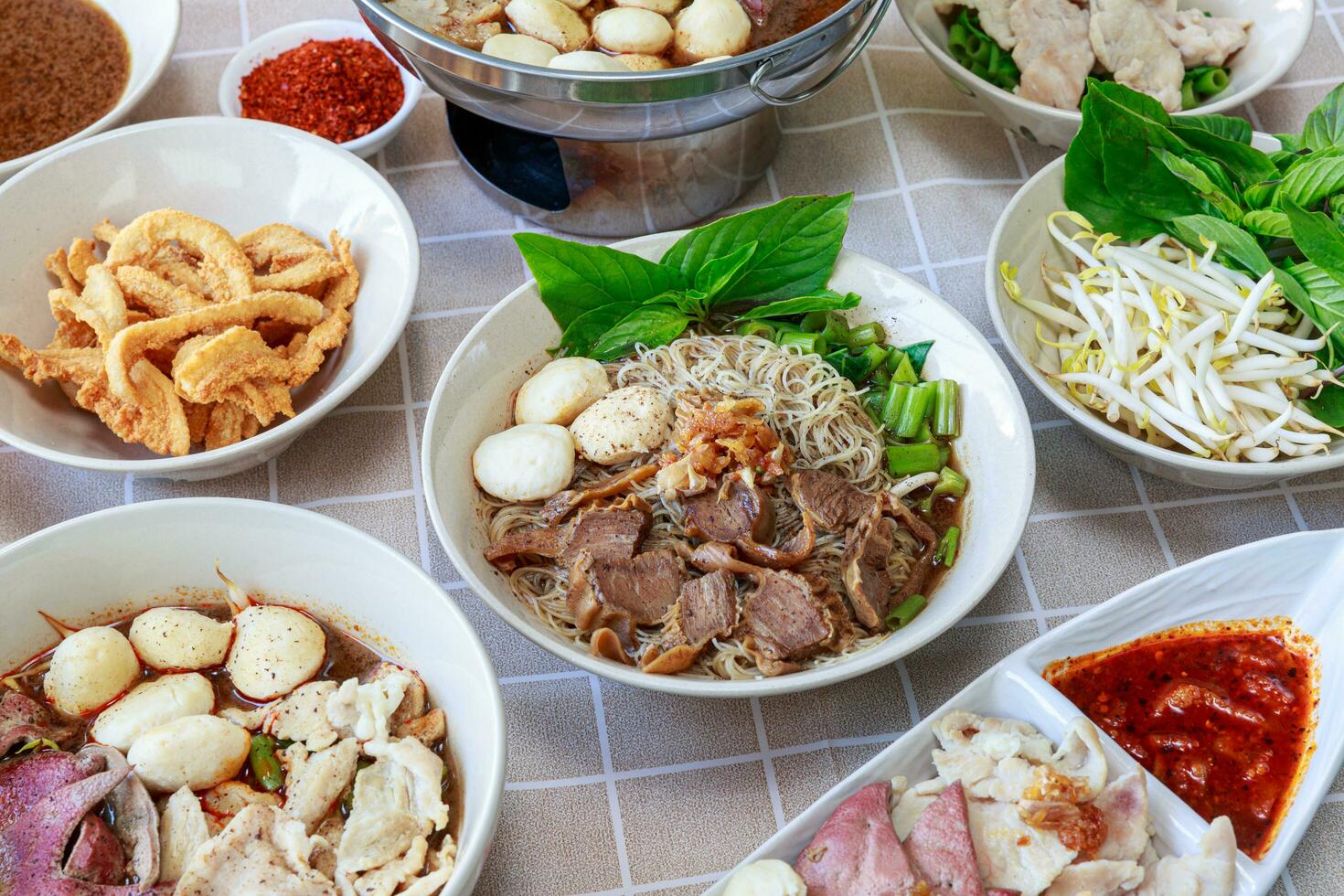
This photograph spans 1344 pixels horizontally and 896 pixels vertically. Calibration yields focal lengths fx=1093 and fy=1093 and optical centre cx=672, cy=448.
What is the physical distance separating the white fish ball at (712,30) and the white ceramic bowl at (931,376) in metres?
0.40

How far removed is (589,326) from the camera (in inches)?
86.3

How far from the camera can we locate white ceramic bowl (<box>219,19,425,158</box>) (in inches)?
101

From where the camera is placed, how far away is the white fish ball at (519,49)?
2.17m

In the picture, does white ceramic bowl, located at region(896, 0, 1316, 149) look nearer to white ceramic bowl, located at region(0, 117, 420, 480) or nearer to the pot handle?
the pot handle

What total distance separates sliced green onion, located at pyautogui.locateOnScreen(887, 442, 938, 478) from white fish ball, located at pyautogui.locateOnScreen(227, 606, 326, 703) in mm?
1099

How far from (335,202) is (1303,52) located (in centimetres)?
259

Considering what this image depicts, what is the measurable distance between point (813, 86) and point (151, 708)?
165 centimetres

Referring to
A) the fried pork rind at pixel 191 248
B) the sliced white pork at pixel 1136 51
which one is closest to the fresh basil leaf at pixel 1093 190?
the sliced white pork at pixel 1136 51

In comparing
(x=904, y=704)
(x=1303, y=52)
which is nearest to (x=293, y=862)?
(x=904, y=704)

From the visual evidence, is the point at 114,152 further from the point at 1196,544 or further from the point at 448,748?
the point at 1196,544

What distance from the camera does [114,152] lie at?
2320mm

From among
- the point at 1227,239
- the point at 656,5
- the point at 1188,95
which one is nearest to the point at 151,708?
the point at 656,5

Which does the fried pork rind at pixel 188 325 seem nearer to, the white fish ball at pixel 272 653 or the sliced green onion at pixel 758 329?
the white fish ball at pixel 272 653

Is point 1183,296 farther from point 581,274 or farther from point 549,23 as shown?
point 549,23
